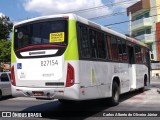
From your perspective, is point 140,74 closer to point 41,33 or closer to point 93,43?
point 93,43

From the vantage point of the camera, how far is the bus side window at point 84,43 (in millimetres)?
10945

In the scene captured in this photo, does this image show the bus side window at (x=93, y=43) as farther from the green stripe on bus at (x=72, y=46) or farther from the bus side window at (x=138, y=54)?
the bus side window at (x=138, y=54)

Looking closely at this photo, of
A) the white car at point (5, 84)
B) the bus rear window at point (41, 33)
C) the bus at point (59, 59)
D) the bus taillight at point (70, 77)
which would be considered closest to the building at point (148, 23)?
the white car at point (5, 84)

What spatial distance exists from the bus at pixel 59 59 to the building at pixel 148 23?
139 feet

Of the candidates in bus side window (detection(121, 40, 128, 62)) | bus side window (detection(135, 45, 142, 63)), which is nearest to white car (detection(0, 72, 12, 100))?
bus side window (detection(121, 40, 128, 62))

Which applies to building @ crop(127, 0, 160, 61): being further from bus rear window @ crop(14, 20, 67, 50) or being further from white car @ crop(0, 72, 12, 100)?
bus rear window @ crop(14, 20, 67, 50)

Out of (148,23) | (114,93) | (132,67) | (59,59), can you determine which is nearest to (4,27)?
(148,23)

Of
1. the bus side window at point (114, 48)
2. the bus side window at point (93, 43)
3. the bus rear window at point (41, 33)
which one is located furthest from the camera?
the bus side window at point (114, 48)

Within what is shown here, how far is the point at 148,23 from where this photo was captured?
57625mm

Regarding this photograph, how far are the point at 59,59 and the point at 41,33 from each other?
112 cm

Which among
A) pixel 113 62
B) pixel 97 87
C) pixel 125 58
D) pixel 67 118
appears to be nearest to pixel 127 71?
pixel 125 58

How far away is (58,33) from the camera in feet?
35.3

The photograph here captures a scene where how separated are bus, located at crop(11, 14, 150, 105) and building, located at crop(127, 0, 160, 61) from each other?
Result: 4249 cm

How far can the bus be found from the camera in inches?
414
